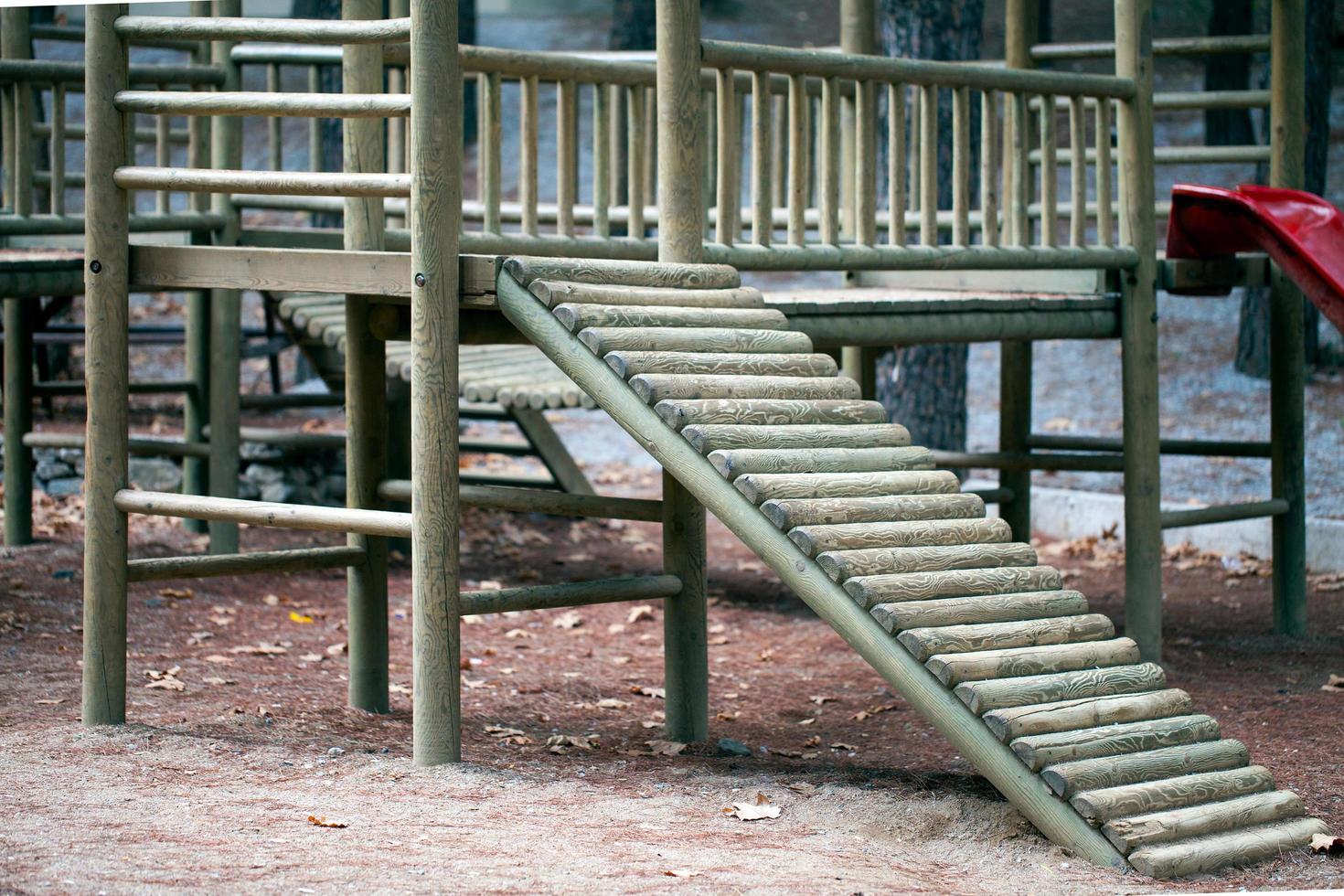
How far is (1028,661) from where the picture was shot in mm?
4277

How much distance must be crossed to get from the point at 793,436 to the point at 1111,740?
1226mm

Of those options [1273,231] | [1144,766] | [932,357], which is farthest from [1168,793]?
[932,357]

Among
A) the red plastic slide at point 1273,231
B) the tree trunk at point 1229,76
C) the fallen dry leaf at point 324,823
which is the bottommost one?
the fallen dry leaf at point 324,823

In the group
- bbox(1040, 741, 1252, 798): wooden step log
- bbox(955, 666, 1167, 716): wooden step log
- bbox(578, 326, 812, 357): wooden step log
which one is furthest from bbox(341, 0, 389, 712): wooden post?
bbox(1040, 741, 1252, 798): wooden step log

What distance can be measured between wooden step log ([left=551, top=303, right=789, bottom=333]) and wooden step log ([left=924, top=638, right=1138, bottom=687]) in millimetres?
1366

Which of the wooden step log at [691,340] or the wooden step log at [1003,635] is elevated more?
the wooden step log at [691,340]

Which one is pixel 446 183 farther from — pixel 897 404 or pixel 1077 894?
pixel 897 404

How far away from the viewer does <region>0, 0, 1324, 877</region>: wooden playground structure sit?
14.0 ft

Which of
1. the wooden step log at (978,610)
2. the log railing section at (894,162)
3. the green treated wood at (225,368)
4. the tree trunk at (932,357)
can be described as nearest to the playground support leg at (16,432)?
the green treated wood at (225,368)

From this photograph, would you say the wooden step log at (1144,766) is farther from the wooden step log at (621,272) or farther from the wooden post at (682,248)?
the wooden step log at (621,272)

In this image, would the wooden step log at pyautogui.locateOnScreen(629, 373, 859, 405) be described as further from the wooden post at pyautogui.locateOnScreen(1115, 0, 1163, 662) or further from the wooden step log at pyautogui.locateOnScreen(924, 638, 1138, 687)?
the wooden post at pyautogui.locateOnScreen(1115, 0, 1163, 662)

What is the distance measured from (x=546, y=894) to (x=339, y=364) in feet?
19.0

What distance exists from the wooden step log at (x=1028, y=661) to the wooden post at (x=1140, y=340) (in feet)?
8.24

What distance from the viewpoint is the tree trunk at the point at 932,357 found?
10719 millimetres
